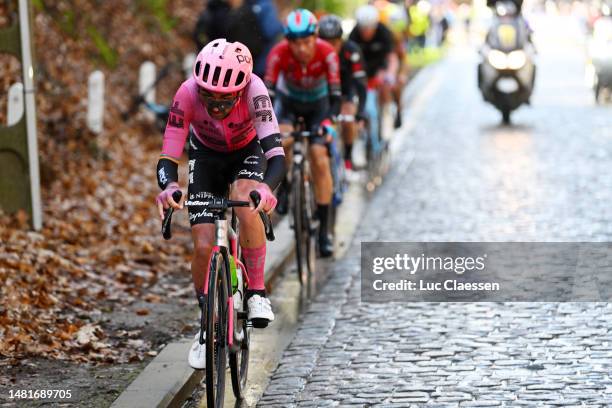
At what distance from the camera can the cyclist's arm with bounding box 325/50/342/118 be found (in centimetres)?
1098

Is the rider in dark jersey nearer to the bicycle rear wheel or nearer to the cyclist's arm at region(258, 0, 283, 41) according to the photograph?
Answer: the cyclist's arm at region(258, 0, 283, 41)

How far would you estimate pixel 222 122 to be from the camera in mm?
7074

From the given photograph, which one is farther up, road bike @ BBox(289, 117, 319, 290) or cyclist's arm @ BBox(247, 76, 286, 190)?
cyclist's arm @ BBox(247, 76, 286, 190)

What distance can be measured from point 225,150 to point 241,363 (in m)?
1.13

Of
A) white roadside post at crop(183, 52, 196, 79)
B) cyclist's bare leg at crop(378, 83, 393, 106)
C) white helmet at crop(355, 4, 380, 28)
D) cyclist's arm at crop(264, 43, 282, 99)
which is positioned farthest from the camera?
white roadside post at crop(183, 52, 196, 79)

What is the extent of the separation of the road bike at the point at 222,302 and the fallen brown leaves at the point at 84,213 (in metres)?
1.05

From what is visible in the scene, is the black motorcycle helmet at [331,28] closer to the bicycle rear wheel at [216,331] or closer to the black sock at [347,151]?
the black sock at [347,151]

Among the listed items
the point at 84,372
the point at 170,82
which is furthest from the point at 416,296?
the point at 170,82

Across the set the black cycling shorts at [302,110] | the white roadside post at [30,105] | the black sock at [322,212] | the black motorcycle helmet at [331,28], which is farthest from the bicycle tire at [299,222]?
the black motorcycle helmet at [331,28]

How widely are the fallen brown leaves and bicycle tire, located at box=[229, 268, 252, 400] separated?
32.9 inches

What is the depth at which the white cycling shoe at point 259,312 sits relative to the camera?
23.4 feet

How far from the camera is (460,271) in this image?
10430mm

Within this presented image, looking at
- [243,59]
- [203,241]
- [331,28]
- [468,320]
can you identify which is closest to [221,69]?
[243,59]

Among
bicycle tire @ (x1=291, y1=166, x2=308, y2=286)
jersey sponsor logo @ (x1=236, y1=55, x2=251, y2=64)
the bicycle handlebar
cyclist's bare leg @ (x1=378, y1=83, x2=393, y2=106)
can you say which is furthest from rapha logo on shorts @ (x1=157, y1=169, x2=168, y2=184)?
cyclist's bare leg @ (x1=378, y1=83, x2=393, y2=106)
